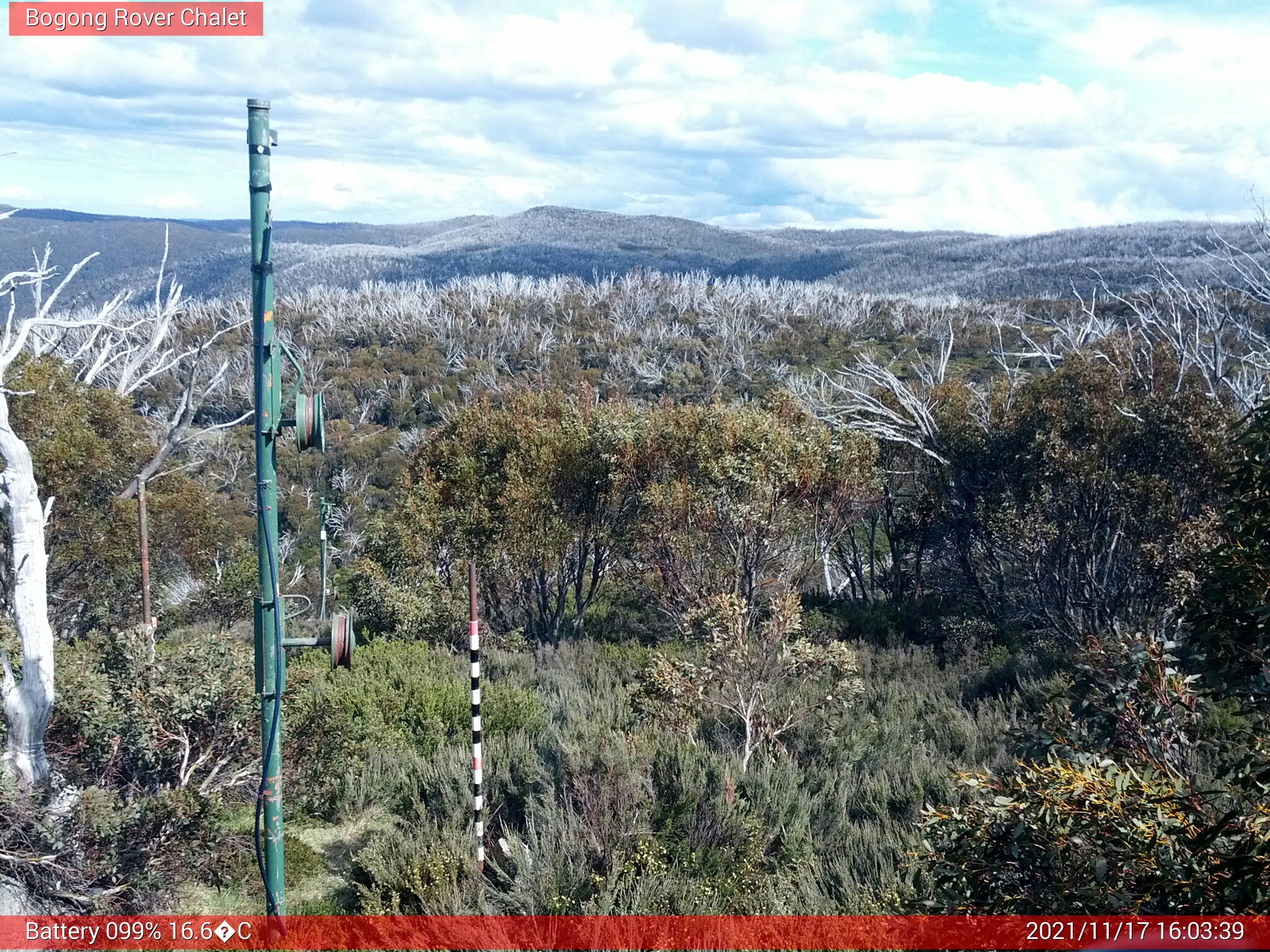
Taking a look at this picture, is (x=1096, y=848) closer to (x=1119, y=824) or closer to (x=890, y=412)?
(x=1119, y=824)

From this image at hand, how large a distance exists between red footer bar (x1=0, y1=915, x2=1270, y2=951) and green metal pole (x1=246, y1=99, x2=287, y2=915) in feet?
3.04

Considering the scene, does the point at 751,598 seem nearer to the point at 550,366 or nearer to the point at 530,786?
the point at 530,786

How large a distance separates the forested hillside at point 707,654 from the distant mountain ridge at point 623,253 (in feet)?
191

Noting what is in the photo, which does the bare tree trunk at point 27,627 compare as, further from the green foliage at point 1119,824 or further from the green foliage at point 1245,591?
the green foliage at point 1245,591

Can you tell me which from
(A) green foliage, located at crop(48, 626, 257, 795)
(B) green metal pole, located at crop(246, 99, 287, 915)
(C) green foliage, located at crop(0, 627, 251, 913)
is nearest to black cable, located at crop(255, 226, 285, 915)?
(B) green metal pole, located at crop(246, 99, 287, 915)

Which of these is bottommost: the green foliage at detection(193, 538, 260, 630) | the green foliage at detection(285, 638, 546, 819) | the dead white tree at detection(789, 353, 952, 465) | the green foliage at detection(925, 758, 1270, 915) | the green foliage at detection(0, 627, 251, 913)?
the green foliage at detection(193, 538, 260, 630)

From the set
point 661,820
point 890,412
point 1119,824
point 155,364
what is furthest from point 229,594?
point 1119,824

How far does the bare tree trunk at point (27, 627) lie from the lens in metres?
7.52

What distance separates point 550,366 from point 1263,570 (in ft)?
162

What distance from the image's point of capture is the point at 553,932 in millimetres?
6191

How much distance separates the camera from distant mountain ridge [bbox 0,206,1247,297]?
3583 inches

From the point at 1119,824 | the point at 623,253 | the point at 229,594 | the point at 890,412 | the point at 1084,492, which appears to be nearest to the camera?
the point at 1119,824

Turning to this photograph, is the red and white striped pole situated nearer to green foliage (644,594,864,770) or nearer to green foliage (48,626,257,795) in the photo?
green foliage (48,626,257,795)

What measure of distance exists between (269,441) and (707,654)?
606 cm
